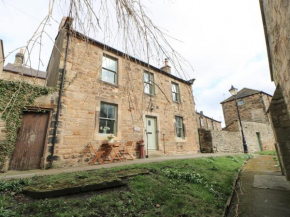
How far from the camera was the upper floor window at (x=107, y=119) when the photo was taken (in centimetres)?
694

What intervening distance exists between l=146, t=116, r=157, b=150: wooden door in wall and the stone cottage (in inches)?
358

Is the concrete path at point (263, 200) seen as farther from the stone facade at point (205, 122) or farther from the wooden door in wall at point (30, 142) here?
the stone facade at point (205, 122)

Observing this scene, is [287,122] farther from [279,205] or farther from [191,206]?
[191,206]

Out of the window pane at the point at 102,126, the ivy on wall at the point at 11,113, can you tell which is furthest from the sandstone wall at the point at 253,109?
the ivy on wall at the point at 11,113

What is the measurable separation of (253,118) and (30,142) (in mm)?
24100

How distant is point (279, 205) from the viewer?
2.39m

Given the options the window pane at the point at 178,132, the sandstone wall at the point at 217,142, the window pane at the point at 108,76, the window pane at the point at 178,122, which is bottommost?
the sandstone wall at the point at 217,142

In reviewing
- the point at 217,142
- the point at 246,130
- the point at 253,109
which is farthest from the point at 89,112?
the point at 253,109

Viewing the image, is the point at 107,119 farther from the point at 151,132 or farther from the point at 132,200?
the point at 132,200

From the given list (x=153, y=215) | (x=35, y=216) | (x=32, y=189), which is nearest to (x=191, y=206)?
(x=153, y=215)

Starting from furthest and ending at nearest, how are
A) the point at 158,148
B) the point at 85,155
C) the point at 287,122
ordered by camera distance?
the point at 158,148 < the point at 85,155 < the point at 287,122

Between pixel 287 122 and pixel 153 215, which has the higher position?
pixel 287 122

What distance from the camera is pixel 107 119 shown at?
7152mm

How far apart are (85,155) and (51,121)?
6.04 ft
